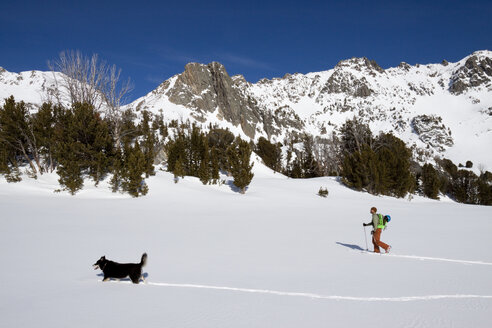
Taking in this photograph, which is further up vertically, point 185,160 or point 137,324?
point 185,160

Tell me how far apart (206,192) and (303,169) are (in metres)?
39.3

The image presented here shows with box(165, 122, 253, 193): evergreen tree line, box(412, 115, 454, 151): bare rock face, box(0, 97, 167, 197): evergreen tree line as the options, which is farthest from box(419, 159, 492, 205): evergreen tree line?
box(412, 115, 454, 151): bare rock face

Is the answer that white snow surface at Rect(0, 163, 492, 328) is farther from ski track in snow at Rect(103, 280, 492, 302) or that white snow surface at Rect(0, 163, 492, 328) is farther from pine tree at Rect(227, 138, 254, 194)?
pine tree at Rect(227, 138, 254, 194)

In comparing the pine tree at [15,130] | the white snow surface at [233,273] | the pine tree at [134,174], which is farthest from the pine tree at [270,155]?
the white snow surface at [233,273]

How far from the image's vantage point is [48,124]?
781 inches

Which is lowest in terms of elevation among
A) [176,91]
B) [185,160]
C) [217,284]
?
[217,284]

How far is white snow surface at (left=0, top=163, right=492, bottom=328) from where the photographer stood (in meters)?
4.00

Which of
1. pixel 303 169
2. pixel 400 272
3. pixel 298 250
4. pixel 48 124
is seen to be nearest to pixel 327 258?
pixel 298 250

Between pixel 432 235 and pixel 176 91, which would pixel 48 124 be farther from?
pixel 176 91

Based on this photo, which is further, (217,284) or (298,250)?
(298,250)

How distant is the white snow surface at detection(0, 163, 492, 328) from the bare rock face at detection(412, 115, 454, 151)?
175m

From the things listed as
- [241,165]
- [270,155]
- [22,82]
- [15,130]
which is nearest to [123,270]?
[241,165]

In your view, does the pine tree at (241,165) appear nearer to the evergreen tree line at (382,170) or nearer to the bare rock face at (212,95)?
the evergreen tree line at (382,170)

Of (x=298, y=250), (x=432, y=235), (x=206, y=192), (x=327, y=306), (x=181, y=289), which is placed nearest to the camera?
(x=327, y=306)
